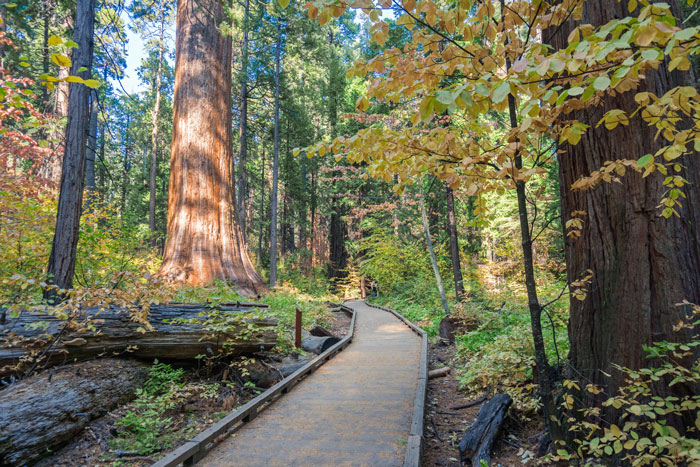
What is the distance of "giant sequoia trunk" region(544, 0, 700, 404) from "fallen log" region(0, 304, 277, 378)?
177 inches

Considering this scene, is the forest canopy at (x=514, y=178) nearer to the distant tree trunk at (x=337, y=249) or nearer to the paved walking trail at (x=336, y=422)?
the paved walking trail at (x=336, y=422)

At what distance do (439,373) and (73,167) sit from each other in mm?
7258

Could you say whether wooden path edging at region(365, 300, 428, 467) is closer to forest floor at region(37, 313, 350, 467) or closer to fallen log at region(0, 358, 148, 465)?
forest floor at region(37, 313, 350, 467)

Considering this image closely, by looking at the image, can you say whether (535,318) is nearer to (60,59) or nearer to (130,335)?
(60,59)

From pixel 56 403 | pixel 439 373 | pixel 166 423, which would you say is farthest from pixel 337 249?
pixel 56 403

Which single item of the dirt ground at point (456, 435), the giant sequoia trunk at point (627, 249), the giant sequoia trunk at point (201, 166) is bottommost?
the dirt ground at point (456, 435)

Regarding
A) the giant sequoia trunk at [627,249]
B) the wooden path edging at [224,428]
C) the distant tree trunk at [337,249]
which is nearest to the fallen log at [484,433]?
the giant sequoia trunk at [627,249]

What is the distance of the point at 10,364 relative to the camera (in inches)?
166

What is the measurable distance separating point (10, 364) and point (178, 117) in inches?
313

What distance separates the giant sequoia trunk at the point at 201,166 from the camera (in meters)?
9.88

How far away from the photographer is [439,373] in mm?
6605

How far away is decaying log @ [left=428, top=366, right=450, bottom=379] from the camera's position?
6.54 meters

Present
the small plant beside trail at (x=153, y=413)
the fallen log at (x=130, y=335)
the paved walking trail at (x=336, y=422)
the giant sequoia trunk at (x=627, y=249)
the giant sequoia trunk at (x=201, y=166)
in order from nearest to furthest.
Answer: the giant sequoia trunk at (x=627, y=249) → the paved walking trail at (x=336, y=422) → the small plant beside trail at (x=153, y=413) → the fallen log at (x=130, y=335) → the giant sequoia trunk at (x=201, y=166)

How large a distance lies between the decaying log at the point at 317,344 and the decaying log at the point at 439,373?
266cm
